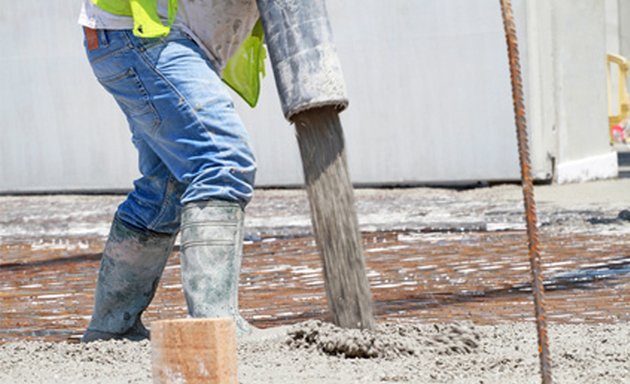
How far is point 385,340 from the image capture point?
12.0 feet

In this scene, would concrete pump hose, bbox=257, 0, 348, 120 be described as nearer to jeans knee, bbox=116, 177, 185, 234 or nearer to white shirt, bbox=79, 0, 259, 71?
white shirt, bbox=79, 0, 259, 71

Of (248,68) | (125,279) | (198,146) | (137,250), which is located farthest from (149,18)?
(125,279)

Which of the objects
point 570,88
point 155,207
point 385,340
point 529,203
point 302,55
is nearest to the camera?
point 529,203

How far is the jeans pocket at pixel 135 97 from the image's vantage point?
3669 mm

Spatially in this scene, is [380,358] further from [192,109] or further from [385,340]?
[192,109]

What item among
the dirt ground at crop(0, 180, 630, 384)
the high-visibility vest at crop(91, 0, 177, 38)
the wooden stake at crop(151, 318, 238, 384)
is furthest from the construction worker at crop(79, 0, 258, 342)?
the wooden stake at crop(151, 318, 238, 384)

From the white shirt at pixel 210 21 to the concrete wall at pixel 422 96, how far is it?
8190mm

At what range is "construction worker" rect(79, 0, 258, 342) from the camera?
3.56m

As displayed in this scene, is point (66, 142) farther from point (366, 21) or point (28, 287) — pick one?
point (28, 287)

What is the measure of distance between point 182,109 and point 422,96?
886cm

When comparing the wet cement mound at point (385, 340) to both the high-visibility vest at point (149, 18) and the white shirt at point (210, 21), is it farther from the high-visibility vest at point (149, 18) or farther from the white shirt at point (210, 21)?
the high-visibility vest at point (149, 18)

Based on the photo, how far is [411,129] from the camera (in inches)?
488

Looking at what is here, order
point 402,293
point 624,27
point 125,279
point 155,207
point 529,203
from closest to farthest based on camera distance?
point 529,203 → point 155,207 → point 125,279 → point 402,293 → point 624,27

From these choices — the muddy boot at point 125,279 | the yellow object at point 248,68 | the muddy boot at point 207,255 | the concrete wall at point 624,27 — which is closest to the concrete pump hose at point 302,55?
the muddy boot at point 207,255
